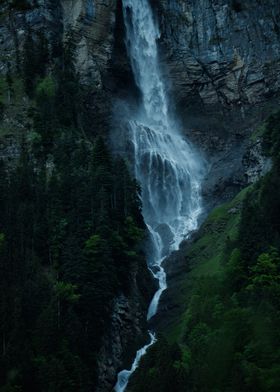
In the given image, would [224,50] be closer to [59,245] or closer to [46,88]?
[46,88]

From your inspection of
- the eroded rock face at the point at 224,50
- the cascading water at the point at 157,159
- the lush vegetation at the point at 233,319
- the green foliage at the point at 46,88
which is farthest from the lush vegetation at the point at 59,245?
the eroded rock face at the point at 224,50

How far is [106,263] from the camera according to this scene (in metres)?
53.3

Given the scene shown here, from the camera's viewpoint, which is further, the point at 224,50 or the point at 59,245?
the point at 224,50

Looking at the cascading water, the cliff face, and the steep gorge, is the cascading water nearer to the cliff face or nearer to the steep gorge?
the steep gorge

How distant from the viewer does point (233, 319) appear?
39.3 metres

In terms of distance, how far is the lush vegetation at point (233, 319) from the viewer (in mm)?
33969

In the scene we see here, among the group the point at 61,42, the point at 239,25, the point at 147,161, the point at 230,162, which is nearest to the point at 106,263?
the point at 147,161

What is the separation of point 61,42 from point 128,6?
49.6 feet

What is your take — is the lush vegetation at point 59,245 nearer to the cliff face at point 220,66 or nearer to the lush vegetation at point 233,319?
the lush vegetation at point 233,319

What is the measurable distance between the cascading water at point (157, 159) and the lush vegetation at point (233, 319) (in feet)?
27.5

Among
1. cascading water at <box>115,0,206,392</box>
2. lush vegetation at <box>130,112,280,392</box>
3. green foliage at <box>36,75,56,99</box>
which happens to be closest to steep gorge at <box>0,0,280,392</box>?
cascading water at <box>115,0,206,392</box>

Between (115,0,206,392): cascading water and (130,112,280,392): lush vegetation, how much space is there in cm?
838

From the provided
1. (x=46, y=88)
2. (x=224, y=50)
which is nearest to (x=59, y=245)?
(x=46, y=88)

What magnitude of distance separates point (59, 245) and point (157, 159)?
105 ft
